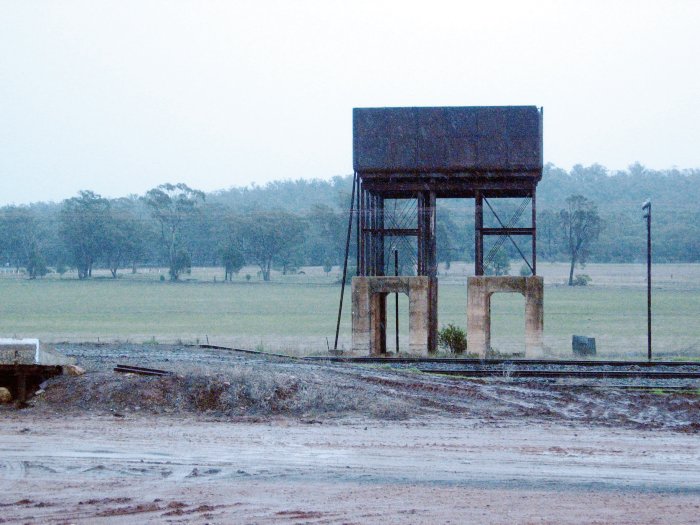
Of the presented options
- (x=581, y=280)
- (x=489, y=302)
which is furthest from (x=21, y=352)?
(x=581, y=280)

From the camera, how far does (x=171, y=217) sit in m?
93.3

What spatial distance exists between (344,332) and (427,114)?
91.7 ft

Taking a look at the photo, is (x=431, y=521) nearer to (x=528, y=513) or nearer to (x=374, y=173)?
(x=528, y=513)

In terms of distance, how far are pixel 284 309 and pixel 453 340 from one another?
160 ft

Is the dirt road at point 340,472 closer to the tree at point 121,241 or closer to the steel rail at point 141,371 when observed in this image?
the steel rail at point 141,371

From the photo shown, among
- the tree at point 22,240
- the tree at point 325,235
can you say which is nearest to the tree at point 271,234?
the tree at point 325,235

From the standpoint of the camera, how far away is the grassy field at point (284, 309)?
2042 inches

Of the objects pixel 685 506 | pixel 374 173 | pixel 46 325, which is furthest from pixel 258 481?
pixel 46 325

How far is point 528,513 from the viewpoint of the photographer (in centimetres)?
1135

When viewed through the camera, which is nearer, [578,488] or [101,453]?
[578,488]

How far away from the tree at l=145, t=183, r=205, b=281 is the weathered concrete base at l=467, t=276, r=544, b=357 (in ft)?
196

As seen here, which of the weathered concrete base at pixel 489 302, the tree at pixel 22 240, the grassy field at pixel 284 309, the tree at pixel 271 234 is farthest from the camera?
the tree at pixel 271 234

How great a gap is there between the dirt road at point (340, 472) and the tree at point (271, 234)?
72297 millimetres

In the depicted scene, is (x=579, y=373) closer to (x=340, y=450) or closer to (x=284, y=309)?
(x=340, y=450)
